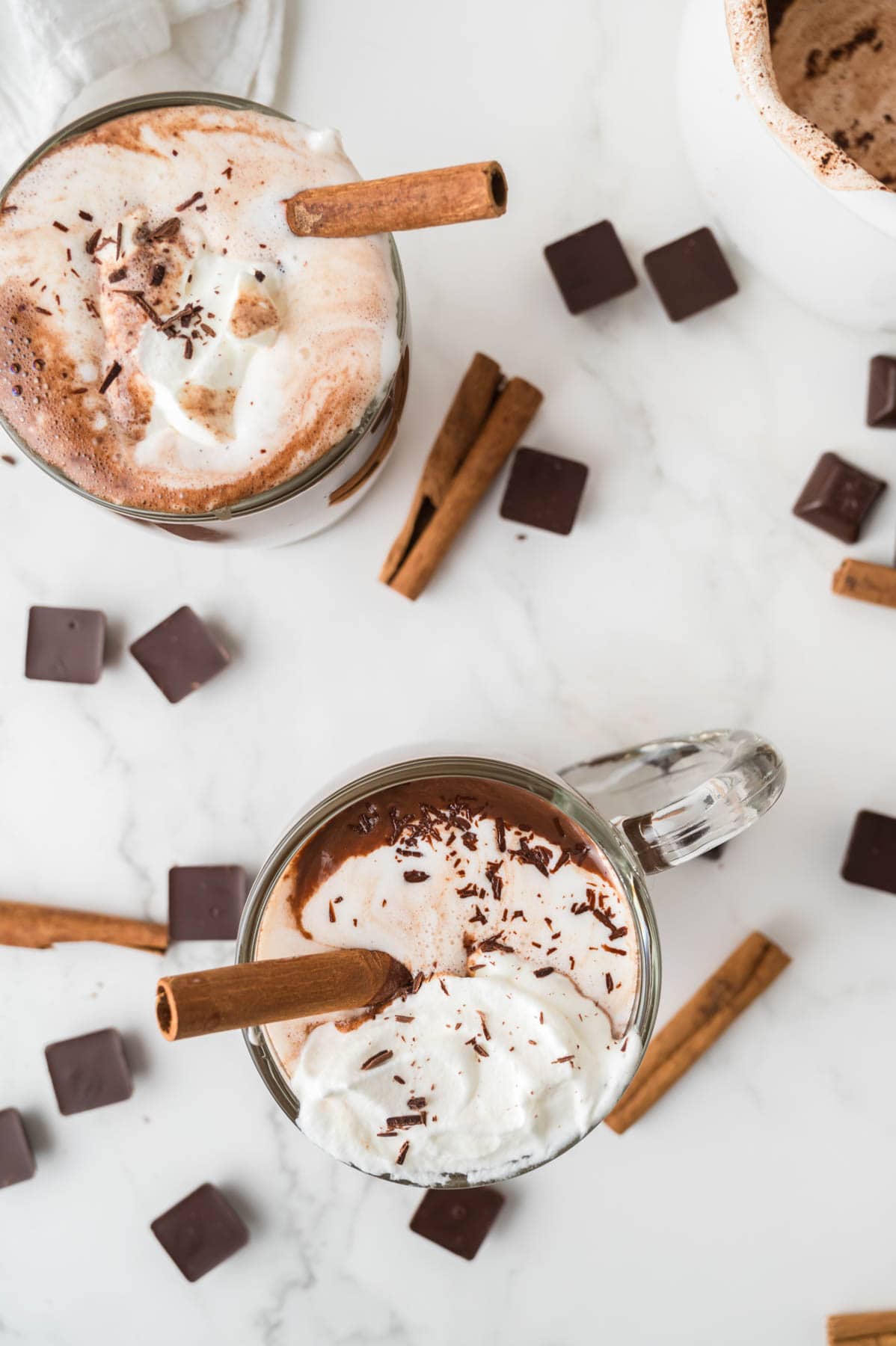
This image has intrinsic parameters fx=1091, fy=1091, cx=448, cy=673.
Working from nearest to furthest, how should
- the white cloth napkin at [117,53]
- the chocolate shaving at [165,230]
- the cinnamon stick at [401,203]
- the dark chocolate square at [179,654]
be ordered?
the cinnamon stick at [401,203]
the chocolate shaving at [165,230]
the white cloth napkin at [117,53]
the dark chocolate square at [179,654]

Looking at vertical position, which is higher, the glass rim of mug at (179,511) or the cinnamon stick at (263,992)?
the glass rim of mug at (179,511)

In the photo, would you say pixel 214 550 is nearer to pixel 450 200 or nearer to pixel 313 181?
pixel 313 181

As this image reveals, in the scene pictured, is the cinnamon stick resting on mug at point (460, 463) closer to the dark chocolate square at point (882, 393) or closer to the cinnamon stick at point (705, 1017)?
the dark chocolate square at point (882, 393)

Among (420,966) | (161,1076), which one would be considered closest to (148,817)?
(161,1076)

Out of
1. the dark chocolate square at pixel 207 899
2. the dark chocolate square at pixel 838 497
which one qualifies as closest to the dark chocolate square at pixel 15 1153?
the dark chocolate square at pixel 207 899

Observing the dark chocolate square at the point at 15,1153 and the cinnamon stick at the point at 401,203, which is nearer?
the cinnamon stick at the point at 401,203

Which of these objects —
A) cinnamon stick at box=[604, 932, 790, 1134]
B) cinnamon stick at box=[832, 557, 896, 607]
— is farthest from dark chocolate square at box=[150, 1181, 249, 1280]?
cinnamon stick at box=[832, 557, 896, 607]
